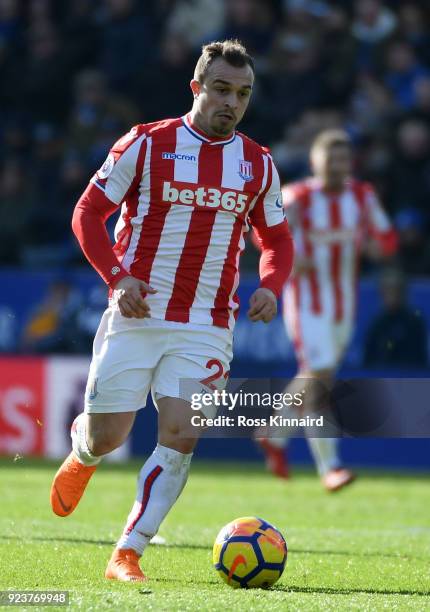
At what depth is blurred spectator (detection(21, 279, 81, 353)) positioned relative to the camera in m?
12.8

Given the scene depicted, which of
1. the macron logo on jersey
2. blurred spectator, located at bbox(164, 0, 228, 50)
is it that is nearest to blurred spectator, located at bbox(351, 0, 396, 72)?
blurred spectator, located at bbox(164, 0, 228, 50)

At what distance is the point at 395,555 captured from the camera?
678cm

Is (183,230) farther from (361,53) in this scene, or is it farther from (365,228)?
(361,53)

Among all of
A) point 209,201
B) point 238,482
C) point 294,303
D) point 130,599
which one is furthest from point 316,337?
point 130,599

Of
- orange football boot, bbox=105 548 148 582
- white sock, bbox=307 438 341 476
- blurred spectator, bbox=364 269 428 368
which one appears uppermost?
orange football boot, bbox=105 548 148 582

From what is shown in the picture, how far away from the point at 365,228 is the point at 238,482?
2.36 m

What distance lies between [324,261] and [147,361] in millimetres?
5188

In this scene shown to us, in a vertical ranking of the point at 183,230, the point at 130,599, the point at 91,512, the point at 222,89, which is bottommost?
the point at 91,512

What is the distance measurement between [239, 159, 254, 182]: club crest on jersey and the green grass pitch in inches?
71.3

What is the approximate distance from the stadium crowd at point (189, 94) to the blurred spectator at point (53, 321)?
10 cm

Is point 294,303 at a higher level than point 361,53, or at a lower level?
lower

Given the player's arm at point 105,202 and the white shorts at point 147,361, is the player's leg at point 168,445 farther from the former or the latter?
the player's arm at point 105,202

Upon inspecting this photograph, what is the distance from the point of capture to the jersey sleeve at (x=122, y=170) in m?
5.72

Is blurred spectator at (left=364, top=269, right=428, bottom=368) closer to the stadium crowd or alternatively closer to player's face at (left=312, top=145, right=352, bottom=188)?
the stadium crowd
